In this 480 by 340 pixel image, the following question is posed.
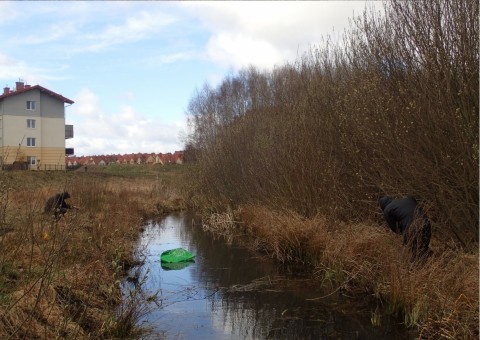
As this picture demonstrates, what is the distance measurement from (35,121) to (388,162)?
1929 inches

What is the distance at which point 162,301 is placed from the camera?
894cm

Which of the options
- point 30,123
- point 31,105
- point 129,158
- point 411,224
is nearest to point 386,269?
point 411,224

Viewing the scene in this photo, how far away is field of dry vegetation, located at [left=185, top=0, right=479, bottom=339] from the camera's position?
746 centimetres

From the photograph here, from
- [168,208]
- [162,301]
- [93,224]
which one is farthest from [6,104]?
[162,301]

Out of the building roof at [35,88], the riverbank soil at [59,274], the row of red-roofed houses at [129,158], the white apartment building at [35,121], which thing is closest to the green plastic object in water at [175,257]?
the riverbank soil at [59,274]

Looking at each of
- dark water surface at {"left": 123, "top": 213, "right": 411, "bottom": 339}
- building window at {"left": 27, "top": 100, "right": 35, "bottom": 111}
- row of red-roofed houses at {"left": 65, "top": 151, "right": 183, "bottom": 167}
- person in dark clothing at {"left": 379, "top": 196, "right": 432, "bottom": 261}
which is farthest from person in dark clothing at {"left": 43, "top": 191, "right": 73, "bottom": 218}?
row of red-roofed houses at {"left": 65, "top": 151, "right": 183, "bottom": 167}

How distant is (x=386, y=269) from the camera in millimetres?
8148

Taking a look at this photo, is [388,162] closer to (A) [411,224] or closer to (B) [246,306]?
(A) [411,224]

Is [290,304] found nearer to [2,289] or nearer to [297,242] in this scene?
[297,242]

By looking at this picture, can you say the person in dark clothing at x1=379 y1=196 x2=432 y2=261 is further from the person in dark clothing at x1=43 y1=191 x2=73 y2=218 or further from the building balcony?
the building balcony

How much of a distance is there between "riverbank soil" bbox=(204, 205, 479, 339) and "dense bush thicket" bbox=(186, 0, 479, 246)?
844 mm

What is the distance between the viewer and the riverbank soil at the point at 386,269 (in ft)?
20.9

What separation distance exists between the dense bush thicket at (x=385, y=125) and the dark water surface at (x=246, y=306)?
7.78 ft

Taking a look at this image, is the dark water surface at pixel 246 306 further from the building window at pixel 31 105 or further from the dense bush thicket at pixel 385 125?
the building window at pixel 31 105
